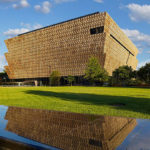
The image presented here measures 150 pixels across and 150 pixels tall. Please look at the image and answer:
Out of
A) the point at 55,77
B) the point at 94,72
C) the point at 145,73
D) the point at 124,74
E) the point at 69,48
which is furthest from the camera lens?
the point at 69,48

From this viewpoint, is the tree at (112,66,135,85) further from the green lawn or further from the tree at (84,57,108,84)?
the green lawn

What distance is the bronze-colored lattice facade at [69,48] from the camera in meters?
71.3

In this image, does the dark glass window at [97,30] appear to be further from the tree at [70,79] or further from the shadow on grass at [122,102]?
the shadow on grass at [122,102]

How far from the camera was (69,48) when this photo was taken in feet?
262

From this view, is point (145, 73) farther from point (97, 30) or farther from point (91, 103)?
point (91, 103)

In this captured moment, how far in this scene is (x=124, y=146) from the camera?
2689 millimetres

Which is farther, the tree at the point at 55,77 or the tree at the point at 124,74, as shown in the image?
the tree at the point at 55,77

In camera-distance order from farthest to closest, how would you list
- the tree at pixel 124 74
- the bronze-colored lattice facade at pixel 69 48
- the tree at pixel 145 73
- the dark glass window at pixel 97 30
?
1. the bronze-colored lattice facade at pixel 69 48
2. the dark glass window at pixel 97 30
3. the tree at pixel 124 74
4. the tree at pixel 145 73

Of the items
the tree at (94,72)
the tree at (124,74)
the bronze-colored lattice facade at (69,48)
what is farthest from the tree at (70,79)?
the tree at (124,74)

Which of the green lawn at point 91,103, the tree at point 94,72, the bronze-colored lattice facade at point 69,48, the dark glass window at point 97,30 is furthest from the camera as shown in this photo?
the bronze-colored lattice facade at point 69,48

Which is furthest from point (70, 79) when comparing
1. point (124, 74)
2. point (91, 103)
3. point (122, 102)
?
point (91, 103)

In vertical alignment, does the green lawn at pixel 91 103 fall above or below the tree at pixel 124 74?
below

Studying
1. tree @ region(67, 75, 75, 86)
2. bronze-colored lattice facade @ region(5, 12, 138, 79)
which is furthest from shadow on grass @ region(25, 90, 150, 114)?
tree @ region(67, 75, 75, 86)

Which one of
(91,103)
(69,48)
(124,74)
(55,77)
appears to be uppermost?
(69,48)
